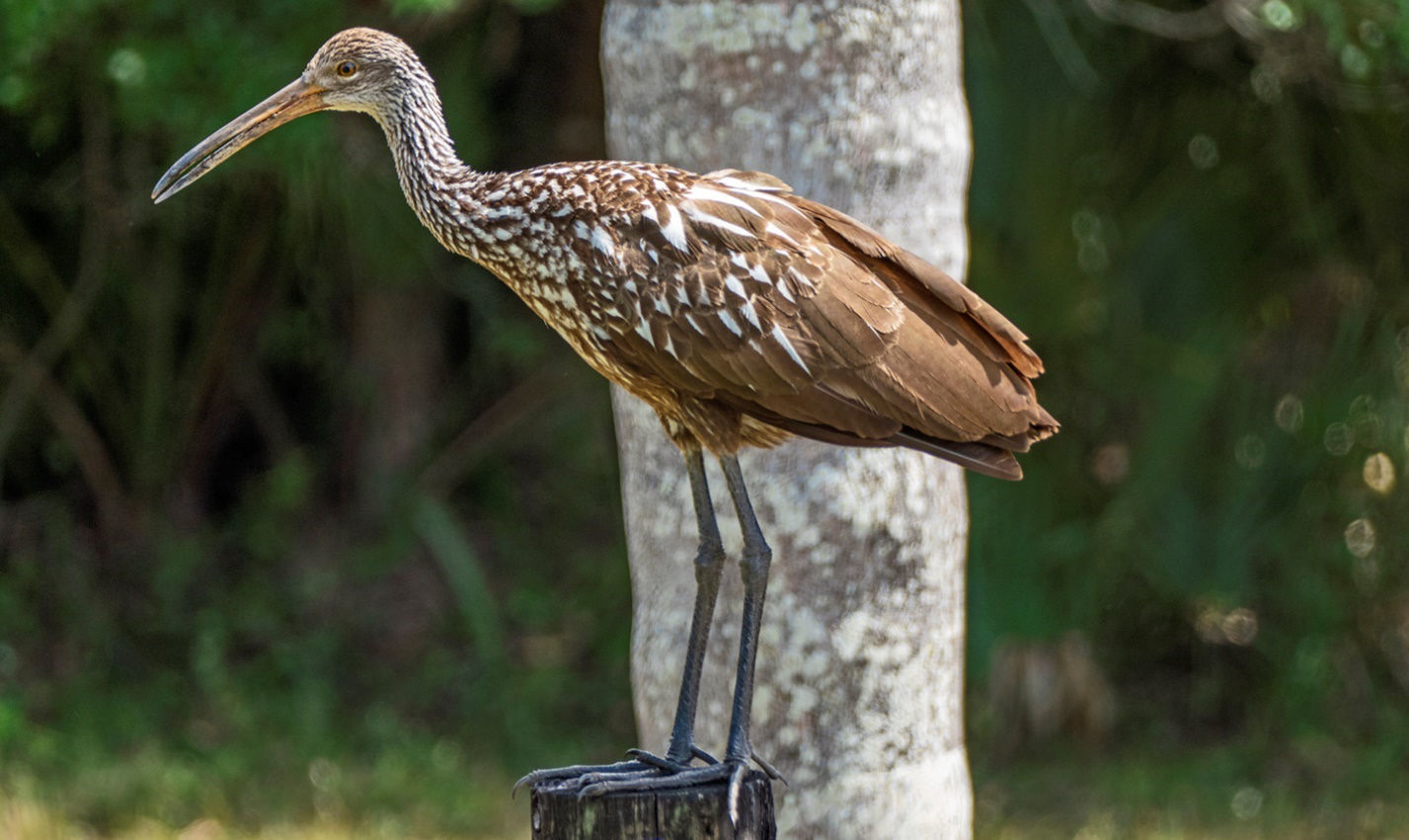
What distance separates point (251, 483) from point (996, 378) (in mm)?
6017

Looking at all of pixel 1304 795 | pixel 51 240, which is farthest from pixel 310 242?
pixel 1304 795

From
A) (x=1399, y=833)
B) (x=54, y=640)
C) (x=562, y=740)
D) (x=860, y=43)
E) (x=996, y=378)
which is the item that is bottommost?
(x=1399, y=833)

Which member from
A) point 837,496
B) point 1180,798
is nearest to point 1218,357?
point 1180,798

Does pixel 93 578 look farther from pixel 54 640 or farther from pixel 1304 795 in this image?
pixel 1304 795

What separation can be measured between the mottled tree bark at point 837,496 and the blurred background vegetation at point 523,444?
152cm

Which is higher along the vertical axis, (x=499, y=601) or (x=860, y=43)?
(x=860, y=43)

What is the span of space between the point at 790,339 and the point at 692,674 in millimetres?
839

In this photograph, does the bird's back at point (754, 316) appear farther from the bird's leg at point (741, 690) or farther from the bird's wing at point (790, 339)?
the bird's leg at point (741, 690)

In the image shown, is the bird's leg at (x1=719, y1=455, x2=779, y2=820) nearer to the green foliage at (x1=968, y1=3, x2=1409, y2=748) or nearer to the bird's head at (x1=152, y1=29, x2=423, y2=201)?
the bird's head at (x1=152, y1=29, x2=423, y2=201)

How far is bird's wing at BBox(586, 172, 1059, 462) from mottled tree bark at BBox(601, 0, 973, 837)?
36.6 inches

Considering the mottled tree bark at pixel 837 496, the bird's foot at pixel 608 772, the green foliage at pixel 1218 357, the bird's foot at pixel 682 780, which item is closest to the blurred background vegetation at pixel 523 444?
the green foliage at pixel 1218 357

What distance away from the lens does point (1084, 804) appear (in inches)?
269

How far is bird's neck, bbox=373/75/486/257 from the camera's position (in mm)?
3895

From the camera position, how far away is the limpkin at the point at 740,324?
3623 mm
